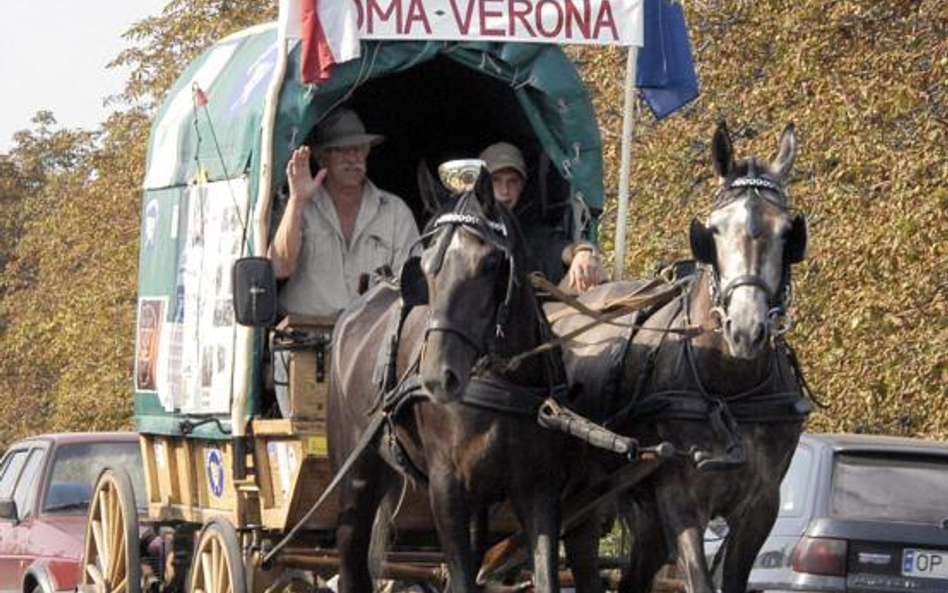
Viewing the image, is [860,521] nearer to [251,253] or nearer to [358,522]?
[358,522]

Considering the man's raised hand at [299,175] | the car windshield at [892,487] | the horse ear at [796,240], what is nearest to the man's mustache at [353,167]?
the man's raised hand at [299,175]

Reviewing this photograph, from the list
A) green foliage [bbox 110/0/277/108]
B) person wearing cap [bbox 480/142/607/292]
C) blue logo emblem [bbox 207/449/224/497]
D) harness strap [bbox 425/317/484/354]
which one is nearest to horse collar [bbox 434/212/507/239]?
harness strap [bbox 425/317/484/354]

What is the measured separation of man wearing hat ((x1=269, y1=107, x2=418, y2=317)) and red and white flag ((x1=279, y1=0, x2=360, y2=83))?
0.54 metres

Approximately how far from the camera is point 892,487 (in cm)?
1452

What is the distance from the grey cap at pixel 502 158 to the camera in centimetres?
1184

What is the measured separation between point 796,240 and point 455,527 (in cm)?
180

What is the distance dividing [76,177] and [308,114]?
40.0 m

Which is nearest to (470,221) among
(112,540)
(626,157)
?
(626,157)

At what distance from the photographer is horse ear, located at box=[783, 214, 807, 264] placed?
30.9 ft

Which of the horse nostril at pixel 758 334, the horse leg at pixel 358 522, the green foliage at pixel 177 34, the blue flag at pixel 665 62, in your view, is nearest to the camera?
the horse nostril at pixel 758 334

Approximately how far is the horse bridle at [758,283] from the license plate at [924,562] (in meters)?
5.18

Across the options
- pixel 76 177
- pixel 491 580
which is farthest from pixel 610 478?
pixel 76 177

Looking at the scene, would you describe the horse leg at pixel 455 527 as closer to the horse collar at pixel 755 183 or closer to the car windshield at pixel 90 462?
the horse collar at pixel 755 183

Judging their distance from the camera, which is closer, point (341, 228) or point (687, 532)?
point (687, 532)
